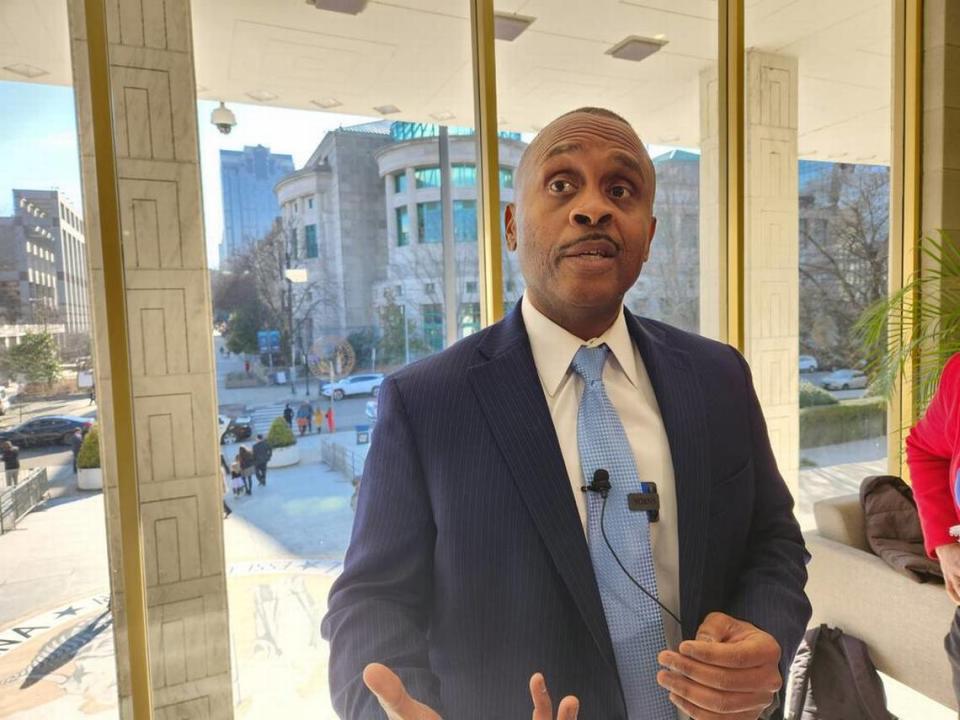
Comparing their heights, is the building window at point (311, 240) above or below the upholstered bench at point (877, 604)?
above

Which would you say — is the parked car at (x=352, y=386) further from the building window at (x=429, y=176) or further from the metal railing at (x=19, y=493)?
the metal railing at (x=19, y=493)

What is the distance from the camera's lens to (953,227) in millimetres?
3506

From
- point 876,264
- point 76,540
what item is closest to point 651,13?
point 876,264

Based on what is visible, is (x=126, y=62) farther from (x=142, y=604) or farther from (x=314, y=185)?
(x=142, y=604)

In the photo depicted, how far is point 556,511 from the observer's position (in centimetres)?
84

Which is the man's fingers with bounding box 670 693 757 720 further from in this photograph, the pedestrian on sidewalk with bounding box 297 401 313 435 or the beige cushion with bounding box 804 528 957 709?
the pedestrian on sidewalk with bounding box 297 401 313 435

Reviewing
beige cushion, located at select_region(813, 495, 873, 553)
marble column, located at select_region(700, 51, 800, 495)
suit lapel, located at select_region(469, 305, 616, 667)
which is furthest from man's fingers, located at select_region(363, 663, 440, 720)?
marble column, located at select_region(700, 51, 800, 495)

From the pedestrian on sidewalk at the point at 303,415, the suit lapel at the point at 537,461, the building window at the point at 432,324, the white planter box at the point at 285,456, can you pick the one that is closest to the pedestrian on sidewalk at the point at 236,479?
the white planter box at the point at 285,456

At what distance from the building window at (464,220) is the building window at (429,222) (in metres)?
0.07

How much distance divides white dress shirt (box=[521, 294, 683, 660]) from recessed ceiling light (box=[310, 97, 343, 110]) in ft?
6.02

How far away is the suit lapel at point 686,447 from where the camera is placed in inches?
34.6

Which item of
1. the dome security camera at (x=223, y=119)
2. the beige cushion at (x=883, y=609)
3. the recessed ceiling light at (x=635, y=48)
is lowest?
the beige cushion at (x=883, y=609)

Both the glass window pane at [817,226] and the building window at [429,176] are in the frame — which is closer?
the building window at [429,176]

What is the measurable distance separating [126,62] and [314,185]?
0.74 meters
